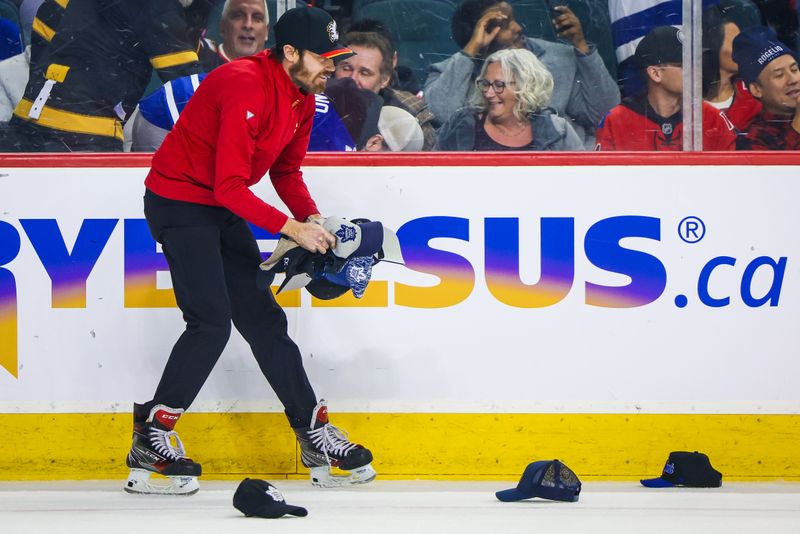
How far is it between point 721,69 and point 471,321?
119 cm

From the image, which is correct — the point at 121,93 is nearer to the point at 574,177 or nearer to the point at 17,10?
the point at 17,10

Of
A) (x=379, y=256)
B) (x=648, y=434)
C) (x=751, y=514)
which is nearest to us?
(x=751, y=514)

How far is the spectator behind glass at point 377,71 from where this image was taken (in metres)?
3.99

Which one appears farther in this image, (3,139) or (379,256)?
(3,139)

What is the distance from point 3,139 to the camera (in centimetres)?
393

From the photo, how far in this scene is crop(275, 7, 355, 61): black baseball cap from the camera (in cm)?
333

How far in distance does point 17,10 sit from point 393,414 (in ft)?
6.09

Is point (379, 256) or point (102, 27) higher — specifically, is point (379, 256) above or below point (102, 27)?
below

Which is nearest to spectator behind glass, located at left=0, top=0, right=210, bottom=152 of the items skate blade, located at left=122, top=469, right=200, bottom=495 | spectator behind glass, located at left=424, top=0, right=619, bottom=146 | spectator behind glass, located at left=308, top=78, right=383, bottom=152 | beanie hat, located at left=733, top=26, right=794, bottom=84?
spectator behind glass, located at left=308, top=78, right=383, bottom=152

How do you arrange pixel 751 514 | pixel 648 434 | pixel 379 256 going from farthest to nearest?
pixel 648 434
pixel 379 256
pixel 751 514

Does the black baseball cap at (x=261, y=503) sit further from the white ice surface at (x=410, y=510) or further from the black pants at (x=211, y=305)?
the black pants at (x=211, y=305)

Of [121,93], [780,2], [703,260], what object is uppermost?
[780,2]

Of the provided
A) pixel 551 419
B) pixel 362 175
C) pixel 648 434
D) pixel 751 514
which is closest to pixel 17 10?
pixel 362 175

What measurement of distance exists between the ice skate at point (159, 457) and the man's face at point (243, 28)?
129 centimetres
